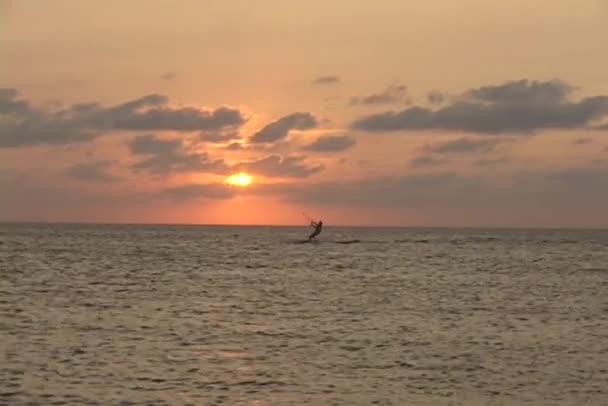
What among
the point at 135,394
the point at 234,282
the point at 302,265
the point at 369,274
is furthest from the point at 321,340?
the point at 302,265

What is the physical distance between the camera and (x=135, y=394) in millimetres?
23453

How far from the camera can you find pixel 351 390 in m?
24.5

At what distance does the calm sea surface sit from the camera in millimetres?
24172

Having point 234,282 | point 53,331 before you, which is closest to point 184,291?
point 234,282

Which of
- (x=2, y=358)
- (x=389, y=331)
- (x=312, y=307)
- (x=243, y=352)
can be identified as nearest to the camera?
(x=2, y=358)

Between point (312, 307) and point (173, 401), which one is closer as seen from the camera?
point (173, 401)

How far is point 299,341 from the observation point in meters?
33.5

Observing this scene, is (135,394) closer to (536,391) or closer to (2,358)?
(2,358)

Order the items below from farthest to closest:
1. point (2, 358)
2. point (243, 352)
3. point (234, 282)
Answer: point (234, 282) → point (243, 352) → point (2, 358)

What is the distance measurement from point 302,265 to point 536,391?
6250 centimetres

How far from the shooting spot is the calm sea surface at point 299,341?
24.2 metres

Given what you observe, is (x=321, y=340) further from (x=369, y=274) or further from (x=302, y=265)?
(x=302, y=265)

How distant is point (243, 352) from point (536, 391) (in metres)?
10.0

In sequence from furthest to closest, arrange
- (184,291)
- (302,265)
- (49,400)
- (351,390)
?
(302,265)
(184,291)
(351,390)
(49,400)
